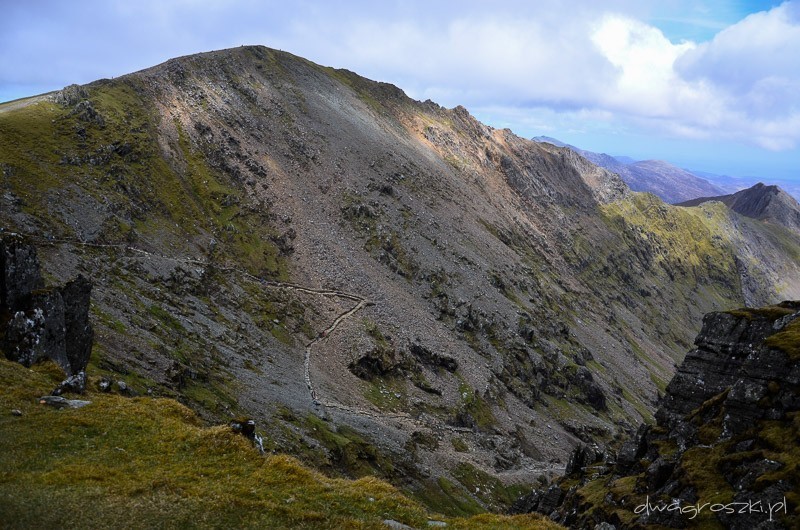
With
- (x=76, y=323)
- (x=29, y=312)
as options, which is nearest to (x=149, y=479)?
(x=29, y=312)

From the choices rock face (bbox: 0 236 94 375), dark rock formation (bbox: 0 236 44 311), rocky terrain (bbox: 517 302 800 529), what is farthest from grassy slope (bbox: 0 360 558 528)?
rocky terrain (bbox: 517 302 800 529)

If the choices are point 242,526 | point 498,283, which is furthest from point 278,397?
point 498,283

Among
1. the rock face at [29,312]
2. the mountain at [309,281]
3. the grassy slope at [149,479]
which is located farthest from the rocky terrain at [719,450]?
the rock face at [29,312]

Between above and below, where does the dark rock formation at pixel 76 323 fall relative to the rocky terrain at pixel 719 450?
above

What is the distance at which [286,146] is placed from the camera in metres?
150

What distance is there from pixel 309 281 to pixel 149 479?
311ft

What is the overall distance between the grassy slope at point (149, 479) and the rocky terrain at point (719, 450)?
9046 millimetres

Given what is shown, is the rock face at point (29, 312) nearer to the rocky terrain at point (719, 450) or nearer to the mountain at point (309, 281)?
the mountain at point (309, 281)

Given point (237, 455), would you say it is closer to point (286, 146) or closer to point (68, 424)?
point (68, 424)

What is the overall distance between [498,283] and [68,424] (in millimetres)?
131676

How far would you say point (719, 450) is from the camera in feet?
121

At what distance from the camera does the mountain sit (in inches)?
2904

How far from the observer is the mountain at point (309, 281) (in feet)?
242

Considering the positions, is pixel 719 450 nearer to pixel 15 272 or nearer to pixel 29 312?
pixel 29 312
